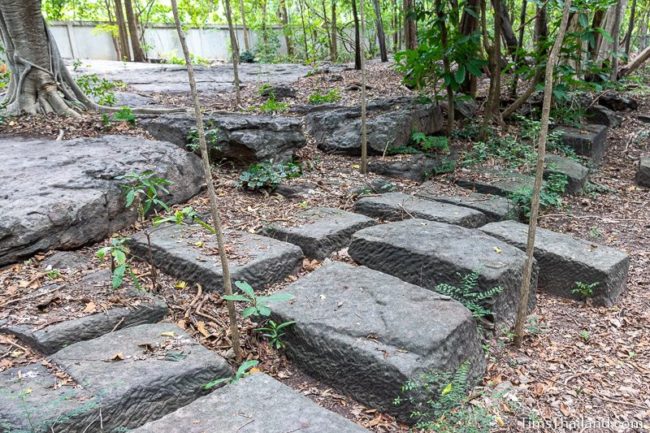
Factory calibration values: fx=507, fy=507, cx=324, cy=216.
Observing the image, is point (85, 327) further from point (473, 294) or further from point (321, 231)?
point (473, 294)

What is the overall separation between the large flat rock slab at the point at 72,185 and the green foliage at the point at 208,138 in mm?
182

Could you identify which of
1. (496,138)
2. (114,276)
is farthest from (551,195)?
(114,276)

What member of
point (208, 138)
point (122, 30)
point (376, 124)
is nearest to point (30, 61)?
point (208, 138)

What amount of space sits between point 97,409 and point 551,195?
3.97 metres

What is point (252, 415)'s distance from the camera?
1.75 metres

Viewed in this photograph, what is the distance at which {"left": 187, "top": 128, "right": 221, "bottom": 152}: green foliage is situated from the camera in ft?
14.2

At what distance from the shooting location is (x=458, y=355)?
228 centimetres

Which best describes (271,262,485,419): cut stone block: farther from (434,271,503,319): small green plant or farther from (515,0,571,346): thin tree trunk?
(515,0,571,346): thin tree trunk

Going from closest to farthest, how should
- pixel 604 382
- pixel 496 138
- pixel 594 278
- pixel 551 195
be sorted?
pixel 604 382, pixel 594 278, pixel 551 195, pixel 496 138

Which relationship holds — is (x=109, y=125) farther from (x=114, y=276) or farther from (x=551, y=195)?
(x=551, y=195)

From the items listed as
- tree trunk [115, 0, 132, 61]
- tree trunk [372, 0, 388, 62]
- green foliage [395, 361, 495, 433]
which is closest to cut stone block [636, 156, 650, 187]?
green foliage [395, 361, 495, 433]

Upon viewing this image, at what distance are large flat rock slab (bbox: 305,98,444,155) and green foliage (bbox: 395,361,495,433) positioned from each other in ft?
11.0

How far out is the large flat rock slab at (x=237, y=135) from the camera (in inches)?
177

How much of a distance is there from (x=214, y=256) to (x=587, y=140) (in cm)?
472
